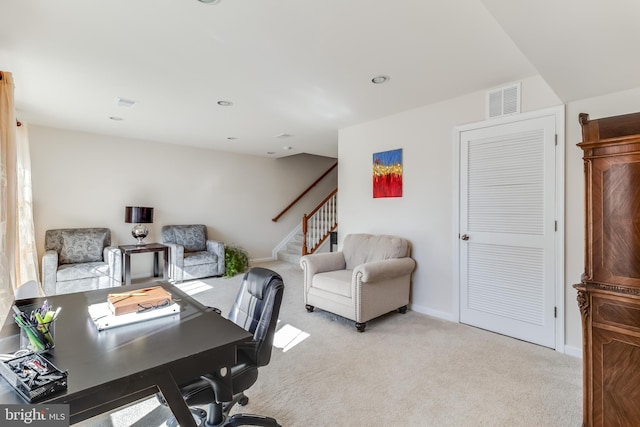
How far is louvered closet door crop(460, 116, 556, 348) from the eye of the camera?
2807mm

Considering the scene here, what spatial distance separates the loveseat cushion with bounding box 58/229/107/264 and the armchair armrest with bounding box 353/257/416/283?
4.10 metres

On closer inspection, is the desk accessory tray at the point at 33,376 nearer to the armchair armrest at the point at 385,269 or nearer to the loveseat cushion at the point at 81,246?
the armchair armrest at the point at 385,269

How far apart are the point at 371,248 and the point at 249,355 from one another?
98.0 inches

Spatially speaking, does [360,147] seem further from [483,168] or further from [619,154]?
[619,154]

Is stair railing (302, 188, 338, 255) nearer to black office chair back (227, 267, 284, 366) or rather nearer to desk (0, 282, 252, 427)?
black office chair back (227, 267, 284, 366)

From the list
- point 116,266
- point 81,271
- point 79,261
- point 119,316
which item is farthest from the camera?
point 79,261

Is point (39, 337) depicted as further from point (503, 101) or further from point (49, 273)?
point (49, 273)

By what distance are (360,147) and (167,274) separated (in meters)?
3.70

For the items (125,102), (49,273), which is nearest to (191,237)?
(49,273)

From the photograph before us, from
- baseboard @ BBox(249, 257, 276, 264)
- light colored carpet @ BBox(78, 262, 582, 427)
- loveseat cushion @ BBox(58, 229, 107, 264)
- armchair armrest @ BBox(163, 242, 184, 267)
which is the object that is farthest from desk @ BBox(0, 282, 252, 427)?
baseboard @ BBox(249, 257, 276, 264)

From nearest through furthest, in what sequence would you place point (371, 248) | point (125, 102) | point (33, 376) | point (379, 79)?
1. point (33, 376)
2. point (379, 79)
3. point (125, 102)
4. point (371, 248)

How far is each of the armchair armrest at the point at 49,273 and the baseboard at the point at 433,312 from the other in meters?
4.58

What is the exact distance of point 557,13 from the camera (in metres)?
1.52

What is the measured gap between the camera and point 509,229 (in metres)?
3.03
